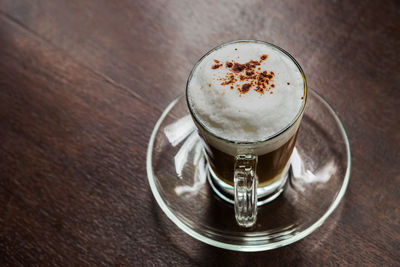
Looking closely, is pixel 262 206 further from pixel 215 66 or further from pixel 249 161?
pixel 215 66

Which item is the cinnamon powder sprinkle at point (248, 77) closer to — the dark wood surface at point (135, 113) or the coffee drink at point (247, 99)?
the coffee drink at point (247, 99)

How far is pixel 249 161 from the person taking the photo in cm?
65

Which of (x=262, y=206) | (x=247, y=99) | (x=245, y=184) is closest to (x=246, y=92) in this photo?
(x=247, y=99)

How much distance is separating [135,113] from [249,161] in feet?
1.07

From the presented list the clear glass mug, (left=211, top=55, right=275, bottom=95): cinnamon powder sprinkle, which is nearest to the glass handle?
the clear glass mug

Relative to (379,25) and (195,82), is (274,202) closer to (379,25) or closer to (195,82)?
(195,82)

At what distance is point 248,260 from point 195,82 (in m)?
0.31

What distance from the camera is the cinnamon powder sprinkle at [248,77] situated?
2.04 feet

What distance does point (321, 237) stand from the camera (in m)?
0.74

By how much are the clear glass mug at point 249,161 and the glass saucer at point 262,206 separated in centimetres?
4

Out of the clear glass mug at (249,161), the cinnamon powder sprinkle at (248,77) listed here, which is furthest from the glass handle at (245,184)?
the cinnamon powder sprinkle at (248,77)

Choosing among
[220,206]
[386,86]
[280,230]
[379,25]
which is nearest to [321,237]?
[280,230]

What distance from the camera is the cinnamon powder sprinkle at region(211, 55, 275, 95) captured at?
62 cm

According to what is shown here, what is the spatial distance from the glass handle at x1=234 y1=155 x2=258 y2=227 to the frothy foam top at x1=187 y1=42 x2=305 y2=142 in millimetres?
61
